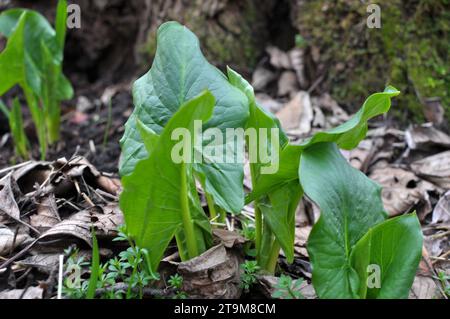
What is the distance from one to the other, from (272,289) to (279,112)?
1345 mm

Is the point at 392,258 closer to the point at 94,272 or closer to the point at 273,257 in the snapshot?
the point at 273,257

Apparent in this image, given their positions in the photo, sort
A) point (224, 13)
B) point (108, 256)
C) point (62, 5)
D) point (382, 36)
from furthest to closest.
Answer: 1. point (224, 13)
2. point (382, 36)
3. point (62, 5)
4. point (108, 256)

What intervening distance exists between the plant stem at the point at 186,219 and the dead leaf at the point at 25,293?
0.34 metres

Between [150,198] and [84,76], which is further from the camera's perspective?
[84,76]

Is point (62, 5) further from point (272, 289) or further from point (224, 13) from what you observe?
point (272, 289)

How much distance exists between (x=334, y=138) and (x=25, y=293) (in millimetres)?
768

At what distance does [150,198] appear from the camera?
3.81 feet

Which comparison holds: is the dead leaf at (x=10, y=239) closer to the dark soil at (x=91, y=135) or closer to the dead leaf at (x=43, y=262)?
the dead leaf at (x=43, y=262)

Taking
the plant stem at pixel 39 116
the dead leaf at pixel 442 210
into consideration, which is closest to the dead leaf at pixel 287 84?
the dead leaf at pixel 442 210

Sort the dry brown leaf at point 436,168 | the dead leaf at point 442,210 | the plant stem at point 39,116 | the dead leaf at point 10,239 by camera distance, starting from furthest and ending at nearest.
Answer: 1. the plant stem at point 39,116
2. the dry brown leaf at point 436,168
3. the dead leaf at point 442,210
4. the dead leaf at point 10,239

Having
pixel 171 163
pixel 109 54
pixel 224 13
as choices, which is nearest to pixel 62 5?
pixel 224 13

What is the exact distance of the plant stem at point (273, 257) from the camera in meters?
1.35

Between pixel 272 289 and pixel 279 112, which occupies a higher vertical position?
pixel 279 112

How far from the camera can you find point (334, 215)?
1.20 meters
